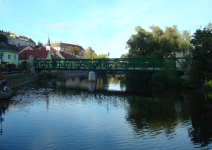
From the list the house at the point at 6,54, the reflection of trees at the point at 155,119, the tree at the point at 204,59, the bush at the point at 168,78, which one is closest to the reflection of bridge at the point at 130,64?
the bush at the point at 168,78

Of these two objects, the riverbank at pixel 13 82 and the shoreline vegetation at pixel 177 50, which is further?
the shoreline vegetation at pixel 177 50

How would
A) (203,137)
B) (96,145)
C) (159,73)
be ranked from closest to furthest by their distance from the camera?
(96,145)
(203,137)
(159,73)

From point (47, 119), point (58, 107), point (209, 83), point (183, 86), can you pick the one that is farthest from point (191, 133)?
point (183, 86)

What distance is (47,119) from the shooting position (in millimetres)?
15633

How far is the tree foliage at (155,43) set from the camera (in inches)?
2219

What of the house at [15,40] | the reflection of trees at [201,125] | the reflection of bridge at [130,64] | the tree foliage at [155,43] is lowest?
the reflection of trees at [201,125]

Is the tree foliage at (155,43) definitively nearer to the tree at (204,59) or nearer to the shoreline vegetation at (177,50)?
the shoreline vegetation at (177,50)

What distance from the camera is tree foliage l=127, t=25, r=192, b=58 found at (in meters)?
56.4

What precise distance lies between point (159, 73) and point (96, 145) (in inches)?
1428

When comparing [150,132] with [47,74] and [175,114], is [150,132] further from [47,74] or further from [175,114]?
[47,74]

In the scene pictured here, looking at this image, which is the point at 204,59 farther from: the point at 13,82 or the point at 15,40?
the point at 15,40

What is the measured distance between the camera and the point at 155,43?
58938 mm

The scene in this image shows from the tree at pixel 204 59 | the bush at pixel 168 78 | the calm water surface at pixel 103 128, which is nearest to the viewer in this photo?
the calm water surface at pixel 103 128

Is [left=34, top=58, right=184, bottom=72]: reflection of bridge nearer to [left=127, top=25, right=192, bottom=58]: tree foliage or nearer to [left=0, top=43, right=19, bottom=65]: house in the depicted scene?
[left=127, top=25, right=192, bottom=58]: tree foliage
